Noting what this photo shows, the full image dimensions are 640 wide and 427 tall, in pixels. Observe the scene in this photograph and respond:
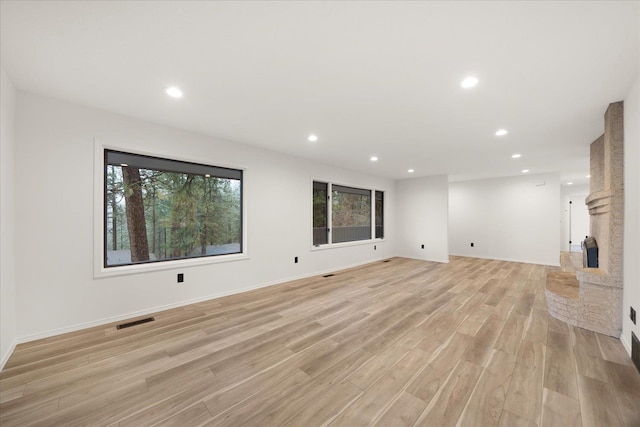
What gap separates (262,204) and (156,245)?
1698mm

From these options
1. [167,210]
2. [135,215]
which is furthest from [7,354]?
[167,210]

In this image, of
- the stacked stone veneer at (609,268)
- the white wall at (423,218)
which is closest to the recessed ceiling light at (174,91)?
the stacked stone veneer at (609,268)

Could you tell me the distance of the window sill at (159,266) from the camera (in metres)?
2.84

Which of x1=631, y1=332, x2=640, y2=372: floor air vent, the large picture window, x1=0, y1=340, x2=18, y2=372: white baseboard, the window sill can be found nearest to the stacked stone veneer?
x1=631, y1=332, x2=640, y2=372: floor air vent

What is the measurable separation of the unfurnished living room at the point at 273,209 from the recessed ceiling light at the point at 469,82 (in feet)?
0.10

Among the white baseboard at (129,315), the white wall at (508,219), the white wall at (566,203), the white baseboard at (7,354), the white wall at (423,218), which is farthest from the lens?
the white wall at (566,203)

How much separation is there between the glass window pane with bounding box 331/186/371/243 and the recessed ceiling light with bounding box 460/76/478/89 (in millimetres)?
3913

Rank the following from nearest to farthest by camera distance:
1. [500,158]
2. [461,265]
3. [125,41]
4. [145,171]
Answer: [125,41] → [145,171] → [500,158] → [461,265]

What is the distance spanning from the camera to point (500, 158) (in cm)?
497

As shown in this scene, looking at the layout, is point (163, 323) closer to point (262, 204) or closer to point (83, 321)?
point (83, 321)

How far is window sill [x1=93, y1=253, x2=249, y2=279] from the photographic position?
284cm

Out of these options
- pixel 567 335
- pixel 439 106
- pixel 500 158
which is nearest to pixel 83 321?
pixel 439 106

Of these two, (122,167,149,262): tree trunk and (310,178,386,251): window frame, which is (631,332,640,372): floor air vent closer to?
(310,178,386,251): window frame

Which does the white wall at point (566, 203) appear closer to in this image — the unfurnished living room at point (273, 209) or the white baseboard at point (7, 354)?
the unfurnished living room at point (273, 209)
